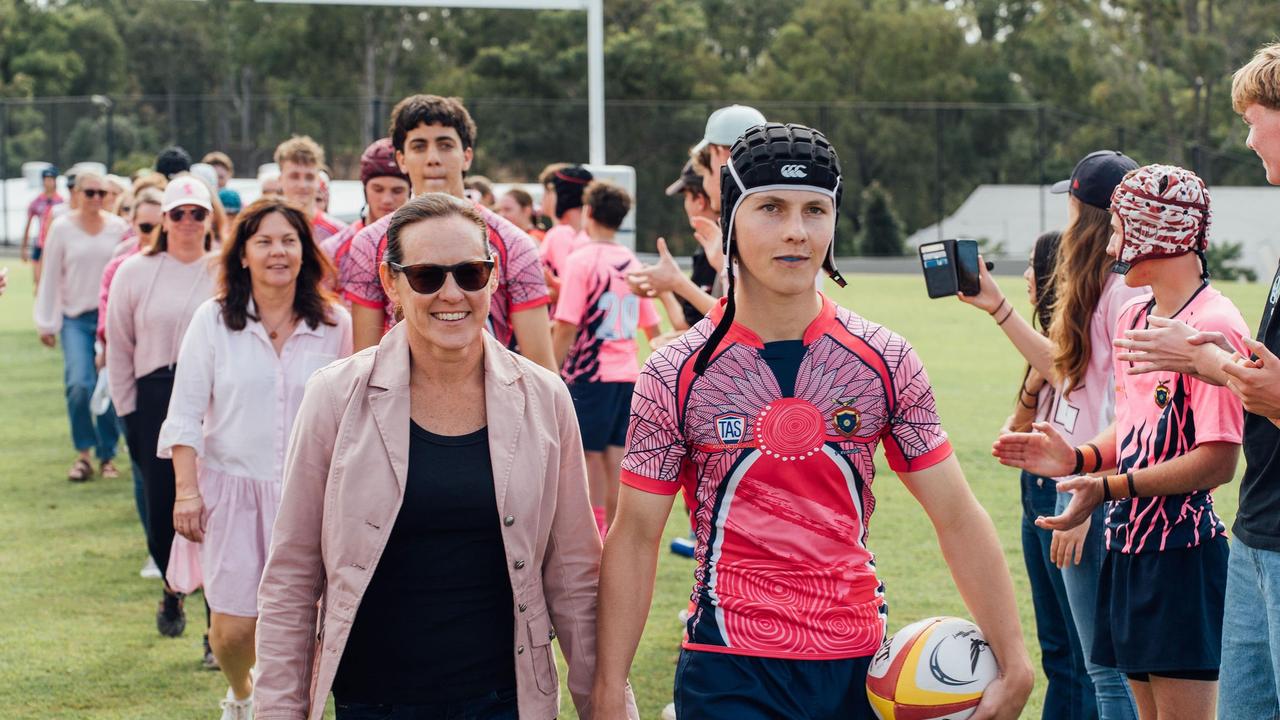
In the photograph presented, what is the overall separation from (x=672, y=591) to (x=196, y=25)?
6712 cm

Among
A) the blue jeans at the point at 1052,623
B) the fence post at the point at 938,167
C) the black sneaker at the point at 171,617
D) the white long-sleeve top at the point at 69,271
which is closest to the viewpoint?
the blue jeans at the point at 1052,623

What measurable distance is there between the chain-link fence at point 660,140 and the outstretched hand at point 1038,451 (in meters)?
35.9

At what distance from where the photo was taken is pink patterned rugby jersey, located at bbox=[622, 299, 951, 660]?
331 centimetres

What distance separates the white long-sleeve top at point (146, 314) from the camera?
716 cm

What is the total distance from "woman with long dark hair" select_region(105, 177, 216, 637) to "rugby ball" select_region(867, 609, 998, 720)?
15.1ft

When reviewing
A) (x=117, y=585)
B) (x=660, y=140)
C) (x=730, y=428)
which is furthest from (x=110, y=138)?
(x=730, y=428)

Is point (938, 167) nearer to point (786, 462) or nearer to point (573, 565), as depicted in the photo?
point (573, 565)

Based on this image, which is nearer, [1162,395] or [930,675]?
[930,675]

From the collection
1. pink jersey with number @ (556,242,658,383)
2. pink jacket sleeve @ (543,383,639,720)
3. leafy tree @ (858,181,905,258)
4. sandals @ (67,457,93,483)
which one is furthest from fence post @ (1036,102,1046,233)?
pink jacket sleeve @ (543,383,639,720)

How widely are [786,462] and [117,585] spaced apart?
633 cm

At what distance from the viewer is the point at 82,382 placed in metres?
11.5

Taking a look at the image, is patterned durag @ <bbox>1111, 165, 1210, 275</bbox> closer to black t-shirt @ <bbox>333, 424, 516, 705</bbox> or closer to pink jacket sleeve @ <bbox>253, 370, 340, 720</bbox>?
black t-shirt @ <bbox>333, 424, 516, 705</bbox>

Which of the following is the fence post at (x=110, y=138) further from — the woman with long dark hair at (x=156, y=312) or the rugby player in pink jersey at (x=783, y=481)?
the rugby player in pink jersey at (x=783, y=481)


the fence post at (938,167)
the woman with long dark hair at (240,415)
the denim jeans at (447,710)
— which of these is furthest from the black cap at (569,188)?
the fence post at (938,167)
